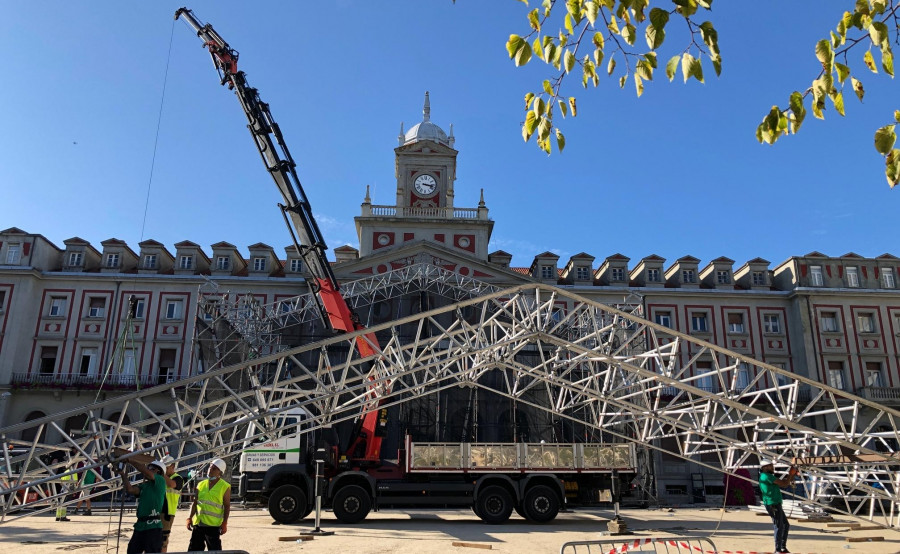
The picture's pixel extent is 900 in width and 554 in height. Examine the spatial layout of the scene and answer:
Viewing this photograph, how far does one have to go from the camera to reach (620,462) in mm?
20172

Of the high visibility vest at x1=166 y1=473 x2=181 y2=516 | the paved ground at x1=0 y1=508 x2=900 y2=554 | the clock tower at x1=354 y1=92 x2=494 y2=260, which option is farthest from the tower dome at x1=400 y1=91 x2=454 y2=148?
the high visibility vest at x1=166 y1=473 x2=181 y2=516

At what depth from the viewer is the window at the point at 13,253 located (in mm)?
41250

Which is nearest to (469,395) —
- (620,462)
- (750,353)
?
(620,462)

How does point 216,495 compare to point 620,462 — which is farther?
point 620,462

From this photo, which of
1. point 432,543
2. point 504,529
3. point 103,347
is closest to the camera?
point 432,543

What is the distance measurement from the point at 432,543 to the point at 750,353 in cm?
3335

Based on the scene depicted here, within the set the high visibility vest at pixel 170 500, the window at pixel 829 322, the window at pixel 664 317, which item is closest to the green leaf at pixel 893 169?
the high visibility vest at pixel 170 500

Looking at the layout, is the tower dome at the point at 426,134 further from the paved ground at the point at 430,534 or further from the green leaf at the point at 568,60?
the green leaf at the point at 568,60

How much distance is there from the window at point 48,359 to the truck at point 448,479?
27152 mm

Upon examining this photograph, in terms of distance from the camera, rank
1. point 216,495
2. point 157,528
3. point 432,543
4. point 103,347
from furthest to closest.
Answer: point 103,347 < point 432,543 < point 216,495 < point 157,528

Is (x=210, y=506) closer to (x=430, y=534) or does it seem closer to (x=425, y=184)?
(x=430, y=534)

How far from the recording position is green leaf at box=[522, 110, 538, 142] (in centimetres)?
627

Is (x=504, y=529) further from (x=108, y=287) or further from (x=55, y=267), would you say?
(x=55, y=267)

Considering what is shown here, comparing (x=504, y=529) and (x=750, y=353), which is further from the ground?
(x=750, y=353)
